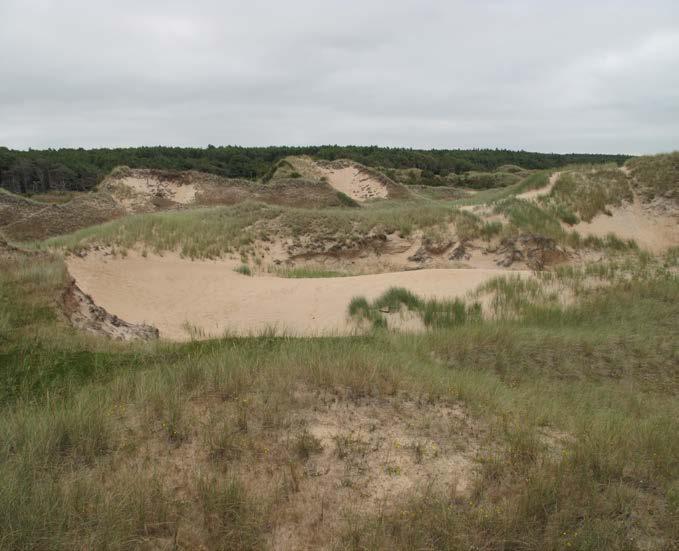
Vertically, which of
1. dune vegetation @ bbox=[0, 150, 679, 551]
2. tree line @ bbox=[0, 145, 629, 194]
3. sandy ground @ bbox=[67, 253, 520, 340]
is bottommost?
sandy ground @ bbox=[67, 253, 520, 340]

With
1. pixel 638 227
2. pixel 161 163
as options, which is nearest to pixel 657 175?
pixel 638 227

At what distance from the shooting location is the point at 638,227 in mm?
19609

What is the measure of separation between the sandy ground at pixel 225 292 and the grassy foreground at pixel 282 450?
14.3ft

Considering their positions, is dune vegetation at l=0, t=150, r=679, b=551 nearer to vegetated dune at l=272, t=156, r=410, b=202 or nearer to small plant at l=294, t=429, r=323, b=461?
small plant at l=294, t=429, r=323, b=461

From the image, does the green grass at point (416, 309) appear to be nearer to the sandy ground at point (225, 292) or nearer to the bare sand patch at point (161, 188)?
the sandy ground at point (225, 292)

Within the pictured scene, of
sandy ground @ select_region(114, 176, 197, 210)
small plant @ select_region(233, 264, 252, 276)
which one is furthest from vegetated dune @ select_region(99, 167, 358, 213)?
small plant @ select_region(233, 264, 252, 276)

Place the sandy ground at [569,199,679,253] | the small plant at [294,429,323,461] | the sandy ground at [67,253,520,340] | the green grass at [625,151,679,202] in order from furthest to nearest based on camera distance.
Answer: the green grass at [625,151,679,202] → the sandy ground at [569,199,679,253] → the sandy ground at [67,253,520,340] → the small plant at [294,429,323,461]

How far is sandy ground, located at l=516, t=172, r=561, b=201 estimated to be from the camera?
21.5m

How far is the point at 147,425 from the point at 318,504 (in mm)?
1593

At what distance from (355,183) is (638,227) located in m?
26.1

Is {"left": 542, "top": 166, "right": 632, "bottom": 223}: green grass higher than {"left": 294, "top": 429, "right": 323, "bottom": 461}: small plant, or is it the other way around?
{"left": 542, "top": 166, "right": 632, "bottom": 223}: green grass

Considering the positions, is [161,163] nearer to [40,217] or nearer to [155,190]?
[155,190]

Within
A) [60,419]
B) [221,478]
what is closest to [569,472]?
[221,478]

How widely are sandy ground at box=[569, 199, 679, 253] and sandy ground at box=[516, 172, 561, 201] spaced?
2630 millimetres
